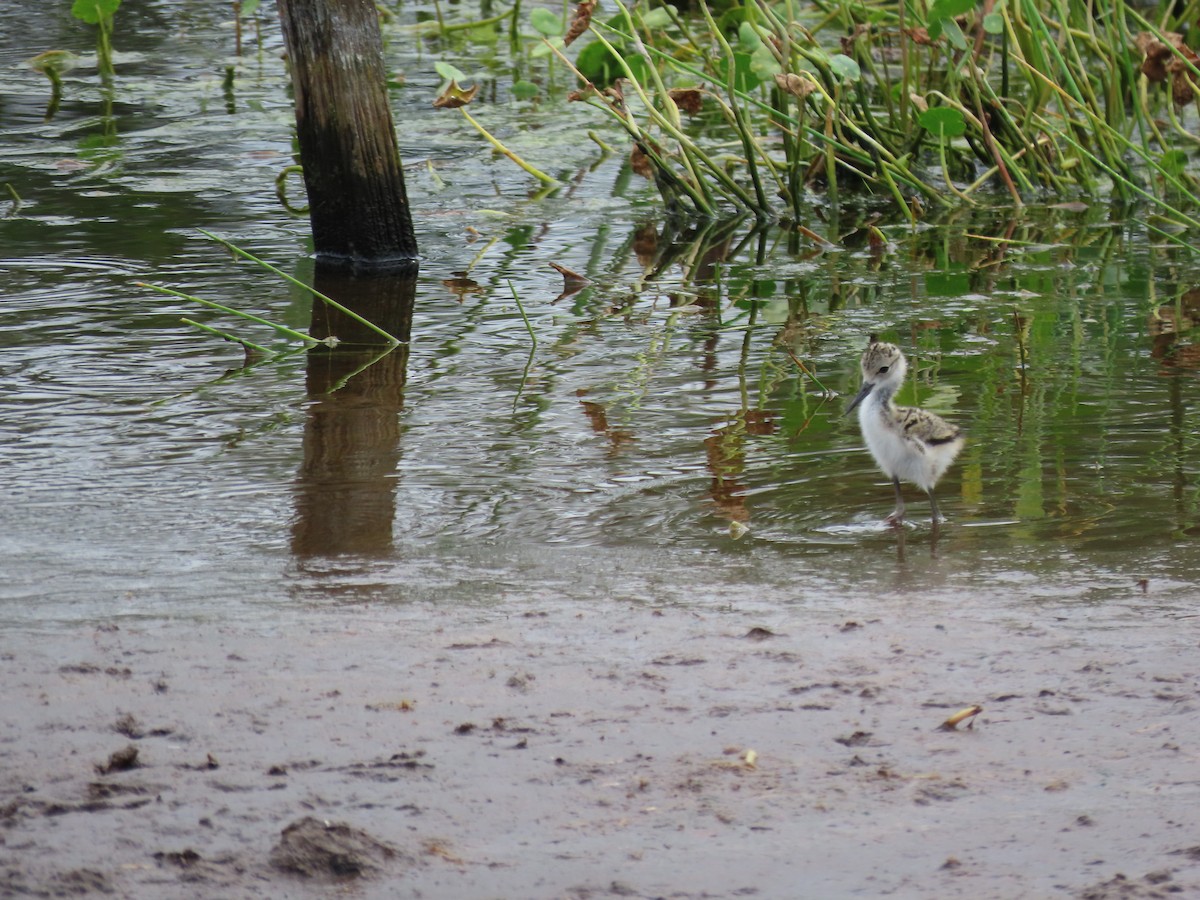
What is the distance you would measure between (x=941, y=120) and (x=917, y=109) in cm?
50

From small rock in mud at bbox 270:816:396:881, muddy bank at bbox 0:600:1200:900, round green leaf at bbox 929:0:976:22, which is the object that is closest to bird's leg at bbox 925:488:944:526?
muddy bank at bbox 0:600:1200:900

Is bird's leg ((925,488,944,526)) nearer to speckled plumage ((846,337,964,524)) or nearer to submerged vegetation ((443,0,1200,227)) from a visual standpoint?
speckled plumage ((846,337,964,524))

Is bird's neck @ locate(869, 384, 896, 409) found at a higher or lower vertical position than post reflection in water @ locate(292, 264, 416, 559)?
higher

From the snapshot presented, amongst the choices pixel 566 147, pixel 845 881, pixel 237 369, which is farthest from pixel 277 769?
pixel 566 147

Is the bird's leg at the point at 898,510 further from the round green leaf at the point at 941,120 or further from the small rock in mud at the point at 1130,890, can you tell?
the round green leaf at the point at 941,120

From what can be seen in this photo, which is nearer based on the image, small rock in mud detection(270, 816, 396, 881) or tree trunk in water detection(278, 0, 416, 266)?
small rock in mud detection(270, 816, 396, 881)

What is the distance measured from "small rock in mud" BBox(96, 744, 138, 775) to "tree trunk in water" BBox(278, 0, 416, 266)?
495 centimetres

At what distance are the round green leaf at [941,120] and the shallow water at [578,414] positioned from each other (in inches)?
24.3

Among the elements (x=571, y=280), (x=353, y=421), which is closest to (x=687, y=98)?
(x=571, y=280)

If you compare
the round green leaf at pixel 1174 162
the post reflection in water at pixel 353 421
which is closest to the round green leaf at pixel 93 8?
the post reflection in water at pixel 353 421

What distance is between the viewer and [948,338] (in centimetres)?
729

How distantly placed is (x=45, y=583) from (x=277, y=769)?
4.37ft

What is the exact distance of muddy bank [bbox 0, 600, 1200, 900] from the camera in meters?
3.13

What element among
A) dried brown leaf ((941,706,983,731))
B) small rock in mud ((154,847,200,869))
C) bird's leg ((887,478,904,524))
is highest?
bird's leg ((887,478,904,524))
